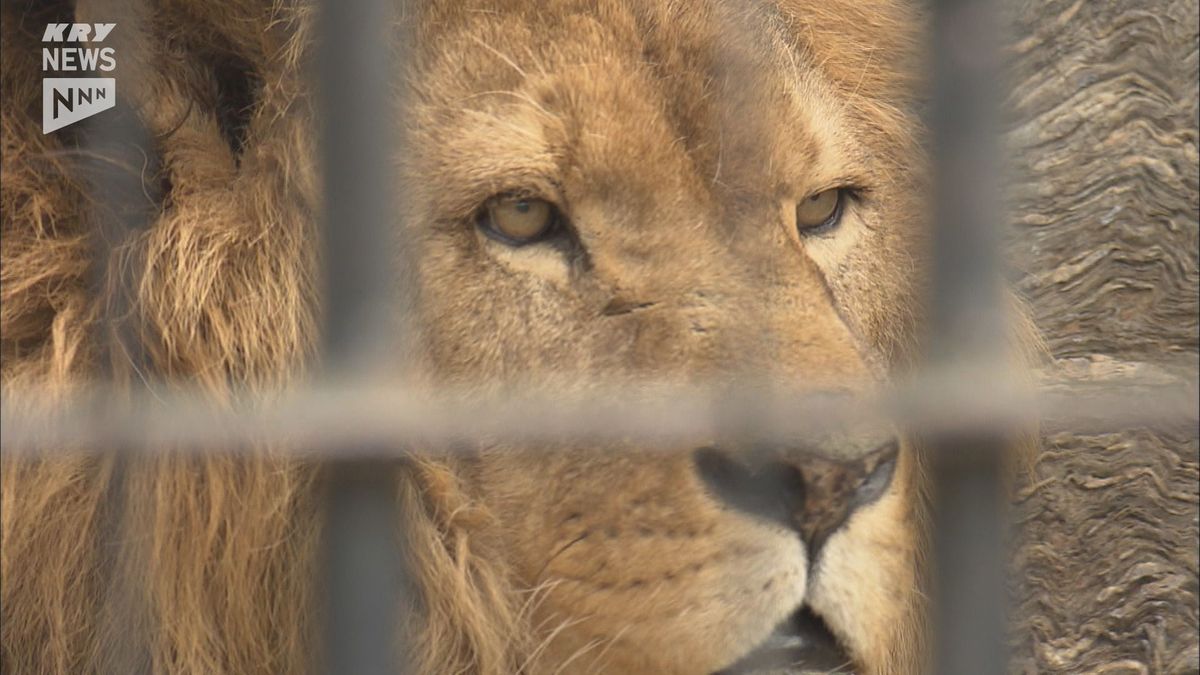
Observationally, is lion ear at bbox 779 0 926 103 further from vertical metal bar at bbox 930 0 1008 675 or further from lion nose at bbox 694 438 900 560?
vertical metal bar at bbox 930 0 1008 675

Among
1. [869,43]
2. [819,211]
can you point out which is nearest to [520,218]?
[819,211]

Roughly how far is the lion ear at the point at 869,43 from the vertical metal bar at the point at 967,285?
2.40ft

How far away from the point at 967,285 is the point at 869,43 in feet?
3.06

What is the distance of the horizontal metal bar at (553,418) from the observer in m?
0.89

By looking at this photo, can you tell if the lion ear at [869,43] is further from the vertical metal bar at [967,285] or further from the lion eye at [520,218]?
the vertical metal bar at [967,285]

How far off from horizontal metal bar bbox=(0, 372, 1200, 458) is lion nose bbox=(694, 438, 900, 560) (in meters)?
0.03

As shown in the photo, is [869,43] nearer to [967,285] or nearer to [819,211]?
[819,211]

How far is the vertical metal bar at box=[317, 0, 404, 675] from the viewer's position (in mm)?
922

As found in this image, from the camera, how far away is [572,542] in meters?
1.30

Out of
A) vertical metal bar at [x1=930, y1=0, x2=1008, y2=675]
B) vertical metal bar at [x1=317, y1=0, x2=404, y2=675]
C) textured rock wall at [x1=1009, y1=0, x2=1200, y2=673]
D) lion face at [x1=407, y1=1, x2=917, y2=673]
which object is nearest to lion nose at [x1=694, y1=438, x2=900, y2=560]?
lion face at [x1=407, y1=1, x2=917, y2=673]

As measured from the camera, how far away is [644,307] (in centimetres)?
133

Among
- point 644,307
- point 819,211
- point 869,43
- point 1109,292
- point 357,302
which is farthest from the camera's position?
point 1109,292

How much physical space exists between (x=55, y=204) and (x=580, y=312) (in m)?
0.49

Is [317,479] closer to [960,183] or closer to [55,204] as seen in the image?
[55,204]
